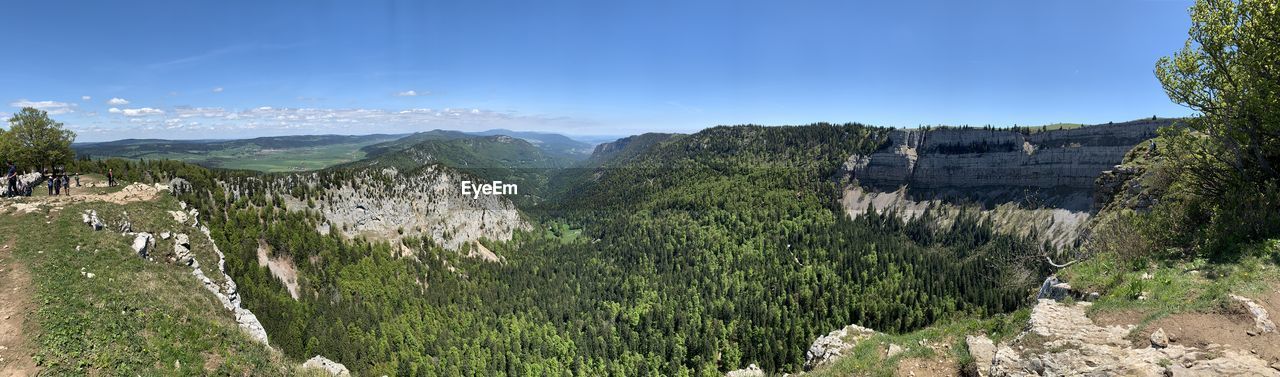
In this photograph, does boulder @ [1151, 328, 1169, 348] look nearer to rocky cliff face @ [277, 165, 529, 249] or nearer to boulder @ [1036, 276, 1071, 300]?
boulder @ [1036, 276, 1071, 300]

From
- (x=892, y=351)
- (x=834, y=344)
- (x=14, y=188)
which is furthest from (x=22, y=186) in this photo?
(x=834, y=344)

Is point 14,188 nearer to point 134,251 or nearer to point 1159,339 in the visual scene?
point 134,251

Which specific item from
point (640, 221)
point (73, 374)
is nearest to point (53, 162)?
point (73, 374)

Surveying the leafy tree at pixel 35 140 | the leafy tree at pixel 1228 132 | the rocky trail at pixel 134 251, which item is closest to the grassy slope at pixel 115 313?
the rocky trail at pixel 134 251

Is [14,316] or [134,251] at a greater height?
[134,251]

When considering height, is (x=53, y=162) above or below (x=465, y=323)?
above

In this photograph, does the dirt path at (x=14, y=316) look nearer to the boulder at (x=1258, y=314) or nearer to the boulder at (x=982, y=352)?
the boulder at (x=982, y=352)

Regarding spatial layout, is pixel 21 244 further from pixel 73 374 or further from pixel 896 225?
pixel 896 225

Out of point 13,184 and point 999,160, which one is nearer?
point 13,184
